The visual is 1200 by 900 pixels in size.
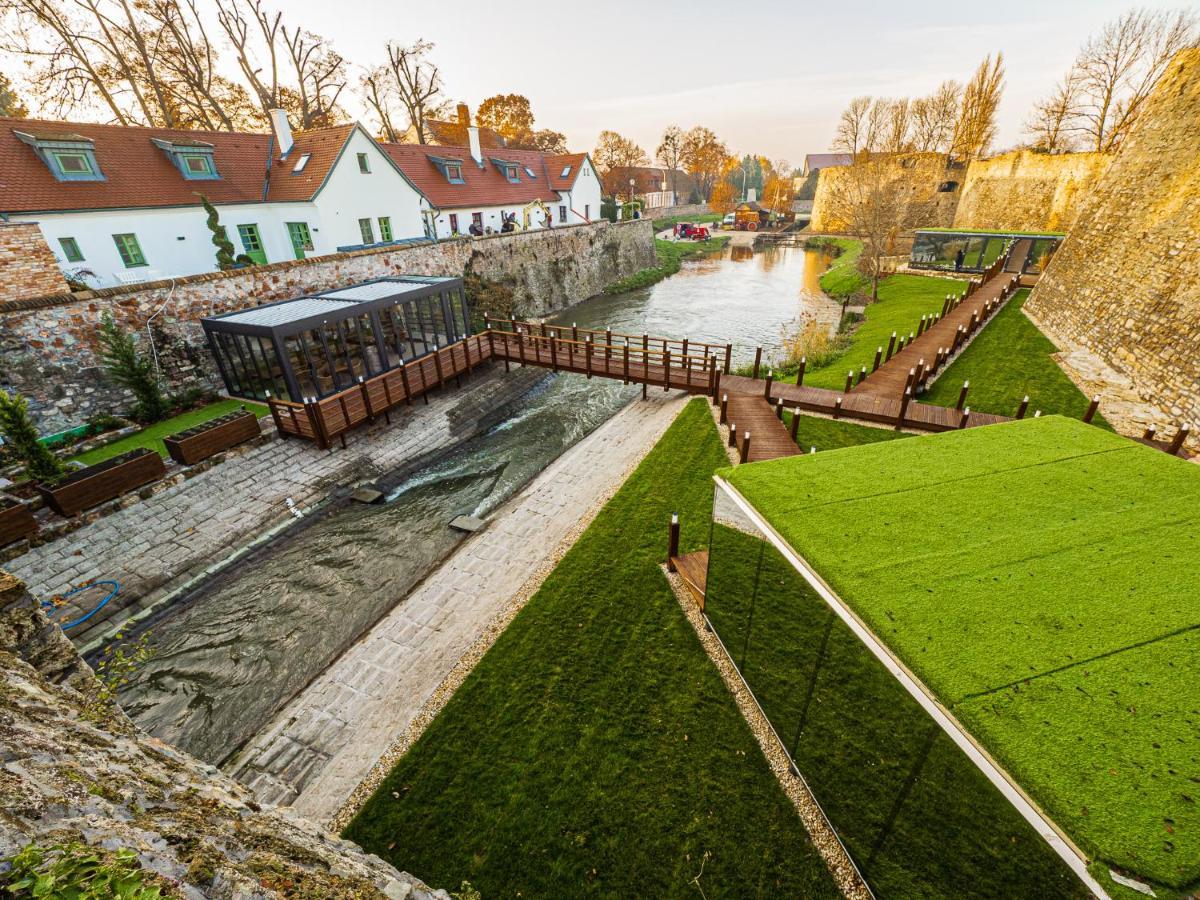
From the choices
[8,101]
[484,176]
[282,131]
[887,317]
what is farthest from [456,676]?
[8,101]

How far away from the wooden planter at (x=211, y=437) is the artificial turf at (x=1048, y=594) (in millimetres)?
12844

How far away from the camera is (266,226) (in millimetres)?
21828

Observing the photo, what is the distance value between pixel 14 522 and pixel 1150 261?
2786cm

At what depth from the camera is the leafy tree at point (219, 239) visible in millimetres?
18312

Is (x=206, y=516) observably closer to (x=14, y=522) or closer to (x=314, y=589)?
(x=14, y=522)

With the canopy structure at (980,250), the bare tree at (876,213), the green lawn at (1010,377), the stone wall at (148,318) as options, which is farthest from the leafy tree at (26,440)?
the canopy structure at (980,250)

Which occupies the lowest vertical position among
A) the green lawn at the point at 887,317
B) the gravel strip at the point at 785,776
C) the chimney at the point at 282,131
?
the gravel strip at the point at 785,776

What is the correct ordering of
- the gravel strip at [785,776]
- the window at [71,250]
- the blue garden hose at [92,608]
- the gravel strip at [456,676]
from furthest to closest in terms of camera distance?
the window at [71,250]
the blue garden hose at [92,608]
the gravel strip at [456,676]
the gravel strip at [785,776]

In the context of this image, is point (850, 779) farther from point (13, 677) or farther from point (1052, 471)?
point (13, 677)

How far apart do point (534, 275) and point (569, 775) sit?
30.2 metres

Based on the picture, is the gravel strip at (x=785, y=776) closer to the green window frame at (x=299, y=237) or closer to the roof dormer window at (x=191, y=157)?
the green window frame at (x=299, y=237)

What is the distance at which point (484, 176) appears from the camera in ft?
115

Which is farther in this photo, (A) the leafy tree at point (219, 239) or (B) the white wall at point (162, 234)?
(A) the leafy tree at point (219, 239)

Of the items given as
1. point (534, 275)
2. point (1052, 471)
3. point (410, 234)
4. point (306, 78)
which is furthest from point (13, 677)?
point (306, 78)
